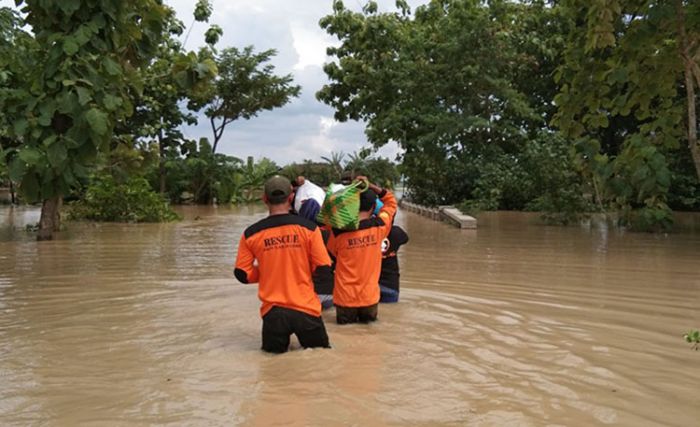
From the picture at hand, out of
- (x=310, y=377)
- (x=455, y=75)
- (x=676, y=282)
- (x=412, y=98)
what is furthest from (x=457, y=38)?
(x=310, y=377)

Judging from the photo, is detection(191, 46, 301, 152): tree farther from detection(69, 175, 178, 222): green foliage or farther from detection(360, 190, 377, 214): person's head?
detection(360, 190, 377, 214): person's head

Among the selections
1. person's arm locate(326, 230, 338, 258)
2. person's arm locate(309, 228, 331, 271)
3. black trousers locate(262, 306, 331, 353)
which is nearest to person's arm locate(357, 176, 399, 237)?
person's arm locate(326, 230, 338, 258)

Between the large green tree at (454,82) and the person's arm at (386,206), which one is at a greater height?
the large green tree at (454,82)

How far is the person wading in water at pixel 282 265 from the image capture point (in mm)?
4883

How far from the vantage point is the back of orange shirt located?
16.0ft

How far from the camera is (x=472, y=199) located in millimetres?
23484

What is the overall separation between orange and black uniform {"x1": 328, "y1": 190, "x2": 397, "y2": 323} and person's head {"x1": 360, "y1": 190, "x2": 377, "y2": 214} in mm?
111

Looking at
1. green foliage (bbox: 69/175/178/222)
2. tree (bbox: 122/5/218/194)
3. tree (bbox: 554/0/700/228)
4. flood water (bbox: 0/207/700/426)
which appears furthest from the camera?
tree (bbox: 122/5/218/194)

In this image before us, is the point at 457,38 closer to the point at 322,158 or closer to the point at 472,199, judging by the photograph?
the point at 472,199

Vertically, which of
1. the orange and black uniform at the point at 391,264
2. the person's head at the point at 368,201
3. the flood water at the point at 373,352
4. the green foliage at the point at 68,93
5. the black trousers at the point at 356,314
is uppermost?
the green foliage at the point at 68,93

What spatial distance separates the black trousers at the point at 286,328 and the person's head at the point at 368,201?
53.3 inches

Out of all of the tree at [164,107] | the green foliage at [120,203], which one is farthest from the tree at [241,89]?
the green foliage at [120,203]

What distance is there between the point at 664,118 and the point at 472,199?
11.0 metres

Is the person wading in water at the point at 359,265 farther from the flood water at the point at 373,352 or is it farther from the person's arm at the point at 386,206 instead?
the flood water at the point at 373,352
